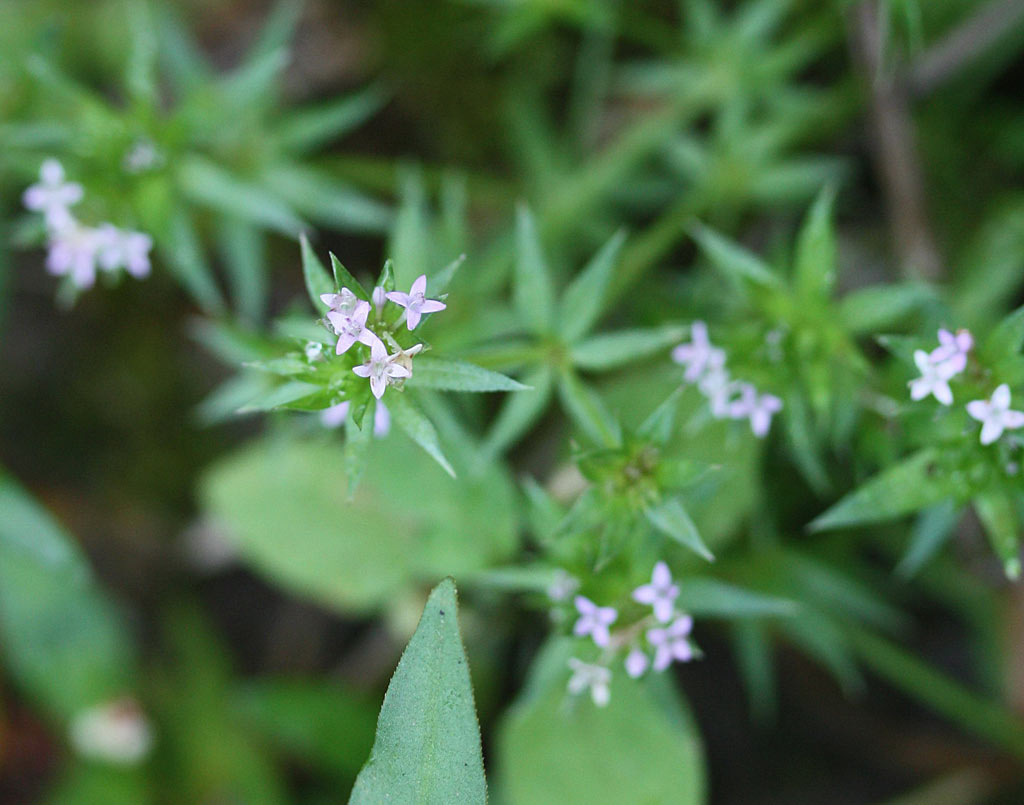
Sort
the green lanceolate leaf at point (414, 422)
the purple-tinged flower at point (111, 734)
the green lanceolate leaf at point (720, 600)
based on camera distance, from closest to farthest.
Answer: the green lanceolate leaf at point (414, 422) < the green lanceolate leaf at point (720, 600) < the purple-tinged flower at point (111, 734)

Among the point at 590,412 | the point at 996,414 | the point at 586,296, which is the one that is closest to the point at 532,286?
the point at 586,296

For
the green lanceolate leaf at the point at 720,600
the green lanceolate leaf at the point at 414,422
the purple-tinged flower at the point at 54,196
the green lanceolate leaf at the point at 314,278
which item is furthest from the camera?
the purple-tinged flower at the point at 54,196

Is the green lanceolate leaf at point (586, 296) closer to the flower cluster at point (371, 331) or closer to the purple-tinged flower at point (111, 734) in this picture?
the flower cluster at point (371, 331)

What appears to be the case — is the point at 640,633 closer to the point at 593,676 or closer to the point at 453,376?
the point at 593,676

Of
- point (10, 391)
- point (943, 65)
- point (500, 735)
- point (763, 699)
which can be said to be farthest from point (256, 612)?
point (943, 65)

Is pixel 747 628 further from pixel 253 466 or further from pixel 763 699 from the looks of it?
pixel 253 466

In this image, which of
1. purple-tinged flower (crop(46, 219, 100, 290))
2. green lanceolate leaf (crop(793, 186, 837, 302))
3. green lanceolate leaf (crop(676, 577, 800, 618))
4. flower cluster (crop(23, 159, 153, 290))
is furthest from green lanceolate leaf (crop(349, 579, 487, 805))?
purple-tinged flower (crop(46, 219, 100, 290))

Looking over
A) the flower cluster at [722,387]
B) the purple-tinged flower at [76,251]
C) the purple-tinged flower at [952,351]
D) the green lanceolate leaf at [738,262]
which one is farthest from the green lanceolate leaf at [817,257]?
the purple-tinged flower at [76,251]
